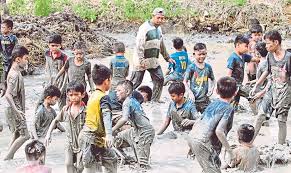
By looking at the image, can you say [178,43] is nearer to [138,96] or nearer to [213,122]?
[138,96]

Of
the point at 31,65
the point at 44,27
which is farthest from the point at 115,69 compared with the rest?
the point at 44,27

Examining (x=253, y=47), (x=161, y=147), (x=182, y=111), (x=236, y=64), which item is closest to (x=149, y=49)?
(x=253, y=47)

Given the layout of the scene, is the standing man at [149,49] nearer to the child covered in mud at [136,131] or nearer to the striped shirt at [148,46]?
the striped shirt at [148,46]

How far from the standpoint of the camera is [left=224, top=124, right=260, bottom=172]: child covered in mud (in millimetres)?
7105

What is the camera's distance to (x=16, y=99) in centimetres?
800

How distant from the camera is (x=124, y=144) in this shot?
8.02 meters

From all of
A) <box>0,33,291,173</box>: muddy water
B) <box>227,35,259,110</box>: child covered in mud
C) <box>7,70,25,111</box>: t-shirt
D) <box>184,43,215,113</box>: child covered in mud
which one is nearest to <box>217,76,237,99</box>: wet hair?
<box>0,33,291,173</box>: muddy water

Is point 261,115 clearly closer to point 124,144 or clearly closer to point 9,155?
point 124,144

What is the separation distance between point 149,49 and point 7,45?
2.44 m

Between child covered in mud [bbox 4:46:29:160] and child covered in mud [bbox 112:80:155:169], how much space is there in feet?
3.96

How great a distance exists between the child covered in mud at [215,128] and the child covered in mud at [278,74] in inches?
74.4

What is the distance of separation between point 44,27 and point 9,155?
8.93m

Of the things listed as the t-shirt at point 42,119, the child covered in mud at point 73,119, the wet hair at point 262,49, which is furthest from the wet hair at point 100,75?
the wet hair at point 262,49

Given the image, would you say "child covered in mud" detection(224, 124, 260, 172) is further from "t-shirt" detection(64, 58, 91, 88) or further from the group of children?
"t-shirt" detection(64, 58, 91, 88)
